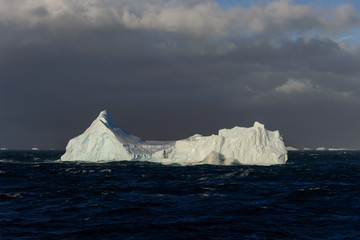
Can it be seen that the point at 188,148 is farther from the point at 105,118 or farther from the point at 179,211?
the point at 179,211

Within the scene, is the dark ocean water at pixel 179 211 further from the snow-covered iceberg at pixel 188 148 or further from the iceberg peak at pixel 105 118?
the iceberg peak at pixel 105 118

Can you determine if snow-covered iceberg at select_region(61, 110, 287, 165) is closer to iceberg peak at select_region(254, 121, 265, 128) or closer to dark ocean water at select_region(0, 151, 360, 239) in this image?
iceberg peak at select_region(254, 121, 265, 128)

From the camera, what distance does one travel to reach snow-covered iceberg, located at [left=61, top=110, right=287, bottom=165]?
159 ft

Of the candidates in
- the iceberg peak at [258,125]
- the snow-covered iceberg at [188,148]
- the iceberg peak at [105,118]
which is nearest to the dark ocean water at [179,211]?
the snow-covered iceberg at [188,148]

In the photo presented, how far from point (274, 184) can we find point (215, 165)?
21.1m

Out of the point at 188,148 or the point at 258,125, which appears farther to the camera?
the point at 188,148

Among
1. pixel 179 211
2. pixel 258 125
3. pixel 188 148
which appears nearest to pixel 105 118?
pixel 188 148

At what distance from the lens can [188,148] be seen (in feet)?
177

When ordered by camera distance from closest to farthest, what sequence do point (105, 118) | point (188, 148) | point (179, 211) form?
point (179, 211) < point (188, 148) < point (105, 118)

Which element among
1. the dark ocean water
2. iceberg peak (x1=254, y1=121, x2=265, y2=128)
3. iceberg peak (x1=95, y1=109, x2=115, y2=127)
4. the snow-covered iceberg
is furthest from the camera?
iceberg peak (x1=95, y1=109, x2=115, y2=127)

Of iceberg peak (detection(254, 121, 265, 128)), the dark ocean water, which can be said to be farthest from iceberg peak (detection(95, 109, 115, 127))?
the dark ocean water

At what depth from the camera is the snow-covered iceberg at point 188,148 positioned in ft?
159

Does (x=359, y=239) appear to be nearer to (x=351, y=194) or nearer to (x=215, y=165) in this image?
(x=351, y=194)

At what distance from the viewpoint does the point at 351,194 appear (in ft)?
77.3
